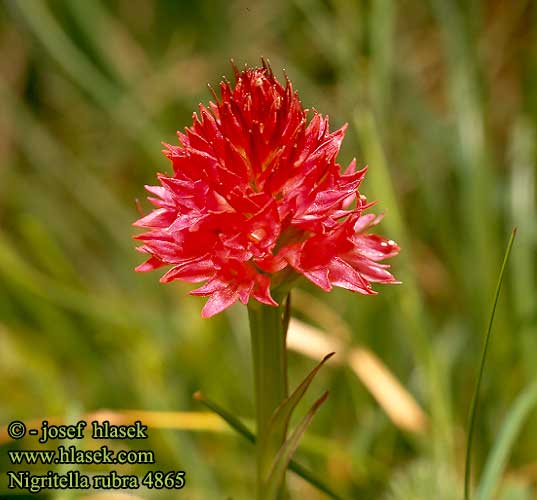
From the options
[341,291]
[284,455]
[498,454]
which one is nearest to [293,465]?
[284,455]

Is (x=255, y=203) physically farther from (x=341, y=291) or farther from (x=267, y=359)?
(x=341, y=291)

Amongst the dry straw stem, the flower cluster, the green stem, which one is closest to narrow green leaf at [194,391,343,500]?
the green stem

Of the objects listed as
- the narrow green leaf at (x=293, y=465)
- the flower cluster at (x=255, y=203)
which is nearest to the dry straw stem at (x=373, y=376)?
the narrow green leaf at (x=293, y=465)

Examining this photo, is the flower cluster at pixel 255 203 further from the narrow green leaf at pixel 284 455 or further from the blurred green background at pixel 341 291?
the blurred green background at pixel 341 291

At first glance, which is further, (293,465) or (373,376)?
(373,376)

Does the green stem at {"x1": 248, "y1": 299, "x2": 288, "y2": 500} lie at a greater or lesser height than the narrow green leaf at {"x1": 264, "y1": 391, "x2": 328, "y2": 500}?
greater

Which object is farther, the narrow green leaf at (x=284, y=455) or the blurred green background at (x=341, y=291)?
the blurred green background at (x=341, y=291)

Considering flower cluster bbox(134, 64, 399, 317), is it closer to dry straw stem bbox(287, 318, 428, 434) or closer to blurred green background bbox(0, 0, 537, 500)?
blurred green background bbox(0, 0, 537, 500)
